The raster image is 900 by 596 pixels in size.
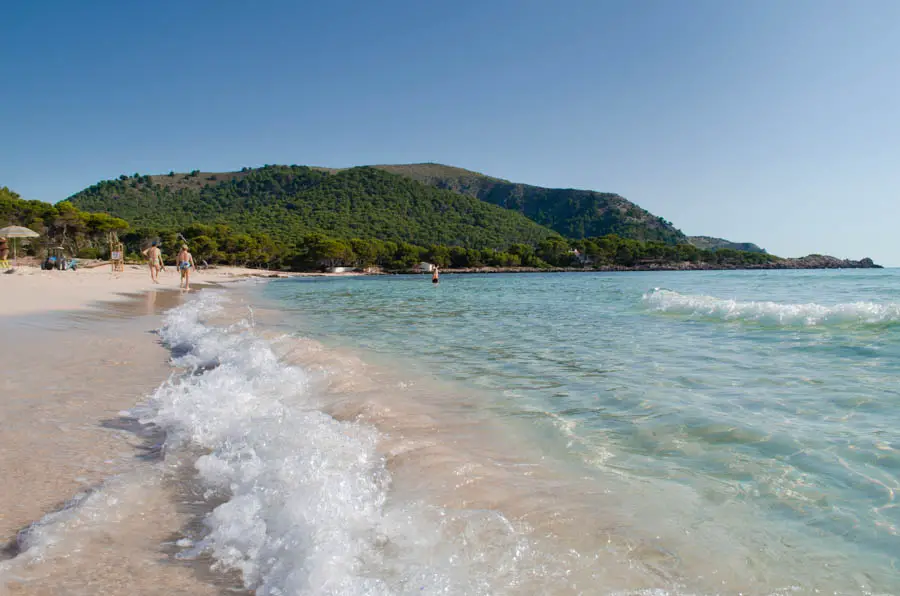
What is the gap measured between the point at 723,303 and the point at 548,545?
14286mm

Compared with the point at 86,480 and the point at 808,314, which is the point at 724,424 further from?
the point at 808,314

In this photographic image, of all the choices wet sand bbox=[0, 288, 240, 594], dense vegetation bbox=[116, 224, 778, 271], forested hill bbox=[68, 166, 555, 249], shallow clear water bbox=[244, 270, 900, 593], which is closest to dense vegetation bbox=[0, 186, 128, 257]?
dense vegetation bbox=[116, 224, 778, 271]

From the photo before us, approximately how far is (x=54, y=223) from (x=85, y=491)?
62059 mm

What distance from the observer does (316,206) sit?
152 m

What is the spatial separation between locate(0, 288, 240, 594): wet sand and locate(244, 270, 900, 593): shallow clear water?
2.15m

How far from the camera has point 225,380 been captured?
5059 millimetres

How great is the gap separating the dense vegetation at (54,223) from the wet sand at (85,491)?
5465 centimetres

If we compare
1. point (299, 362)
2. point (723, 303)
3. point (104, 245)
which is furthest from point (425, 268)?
point (299, 362)

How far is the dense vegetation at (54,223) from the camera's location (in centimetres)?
4859

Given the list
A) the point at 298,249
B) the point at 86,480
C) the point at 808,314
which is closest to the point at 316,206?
the point at 298,249

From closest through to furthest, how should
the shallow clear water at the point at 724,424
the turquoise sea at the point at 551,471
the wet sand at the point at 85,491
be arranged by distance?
the wet sand at the point at 85,491
the turquoise sea at the point at 551,471
the shallow clear water at the point at 724,424

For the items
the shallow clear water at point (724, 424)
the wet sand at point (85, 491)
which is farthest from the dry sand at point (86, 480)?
the shallow clear water at point (724, 424)

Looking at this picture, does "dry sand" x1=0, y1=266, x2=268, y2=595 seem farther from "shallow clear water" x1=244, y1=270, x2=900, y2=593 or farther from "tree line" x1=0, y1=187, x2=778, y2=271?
"tree line" x1=0, y1=187, x2=778, y2=271

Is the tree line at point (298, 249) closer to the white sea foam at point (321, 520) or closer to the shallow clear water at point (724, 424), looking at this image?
the shallow clear water at point (724, 424)
